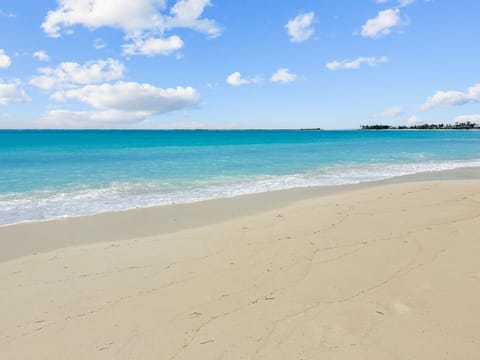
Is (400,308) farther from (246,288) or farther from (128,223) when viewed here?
(128,223)


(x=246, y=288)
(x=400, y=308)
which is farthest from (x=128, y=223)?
(x=400, y=308)

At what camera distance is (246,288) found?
13.1 ft

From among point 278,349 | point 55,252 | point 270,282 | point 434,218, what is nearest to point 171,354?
point 278,349

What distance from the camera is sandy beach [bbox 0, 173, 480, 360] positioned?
9.67 ft

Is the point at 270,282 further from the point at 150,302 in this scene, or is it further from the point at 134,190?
the point at 134,190

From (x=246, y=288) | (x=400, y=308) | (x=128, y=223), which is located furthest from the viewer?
(x=128, y=223)

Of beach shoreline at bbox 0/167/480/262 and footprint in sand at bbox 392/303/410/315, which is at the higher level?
beach shoreline at bbox 0/167/480/262

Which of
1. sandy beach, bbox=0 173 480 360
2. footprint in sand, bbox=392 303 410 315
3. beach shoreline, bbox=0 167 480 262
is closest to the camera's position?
sandy beach, bbox=0 173 480 360

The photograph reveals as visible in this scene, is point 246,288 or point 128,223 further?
point 128,223

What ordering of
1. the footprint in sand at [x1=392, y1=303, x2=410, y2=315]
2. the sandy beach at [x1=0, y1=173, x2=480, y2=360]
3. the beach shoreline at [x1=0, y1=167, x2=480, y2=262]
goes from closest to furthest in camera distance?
the sandy beach at [x1=0, y1=173, x2=480, y2=360] < the footprint in sand at [x1=392, y1=303, x2=410, y2=315] < the beach shoreline at [x1=0, y1=167, x2=480, y2=262]

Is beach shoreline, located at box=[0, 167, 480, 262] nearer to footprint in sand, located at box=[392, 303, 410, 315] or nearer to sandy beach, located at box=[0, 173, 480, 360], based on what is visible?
sandy beach, located at box=[0, 173, 480, 360]

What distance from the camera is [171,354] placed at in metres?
2.83

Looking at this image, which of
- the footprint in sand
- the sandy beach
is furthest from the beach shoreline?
the footprint in sand

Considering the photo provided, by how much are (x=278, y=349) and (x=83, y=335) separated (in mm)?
1882
